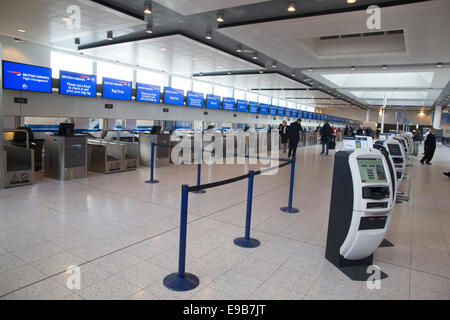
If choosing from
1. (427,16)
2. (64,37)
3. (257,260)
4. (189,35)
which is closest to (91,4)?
(189,35)

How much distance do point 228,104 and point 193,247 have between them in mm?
12453

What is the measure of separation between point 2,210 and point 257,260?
4146mm

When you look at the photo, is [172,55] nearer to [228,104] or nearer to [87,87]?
[87,87]

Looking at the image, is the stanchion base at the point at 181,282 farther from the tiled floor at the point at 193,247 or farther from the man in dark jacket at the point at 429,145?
the man in dark jacket at the point at 429,145

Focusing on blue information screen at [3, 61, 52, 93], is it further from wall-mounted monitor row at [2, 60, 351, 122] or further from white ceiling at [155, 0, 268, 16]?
white ceiling at [155, 0, 268, 16]

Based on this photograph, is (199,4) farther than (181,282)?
Yes

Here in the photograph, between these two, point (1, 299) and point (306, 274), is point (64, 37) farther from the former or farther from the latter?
point (306, 274)

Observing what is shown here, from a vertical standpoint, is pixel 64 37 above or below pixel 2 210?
above

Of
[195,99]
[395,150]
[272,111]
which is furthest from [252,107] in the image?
[395,150]

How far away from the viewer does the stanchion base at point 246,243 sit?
378 centimetres

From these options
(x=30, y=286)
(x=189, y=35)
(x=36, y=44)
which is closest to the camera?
(x=30, y=286)

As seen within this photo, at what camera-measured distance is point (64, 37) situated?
29.1 feet

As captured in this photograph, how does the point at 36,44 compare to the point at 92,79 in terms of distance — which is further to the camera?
the point at 36,44

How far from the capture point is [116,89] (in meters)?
9.62
